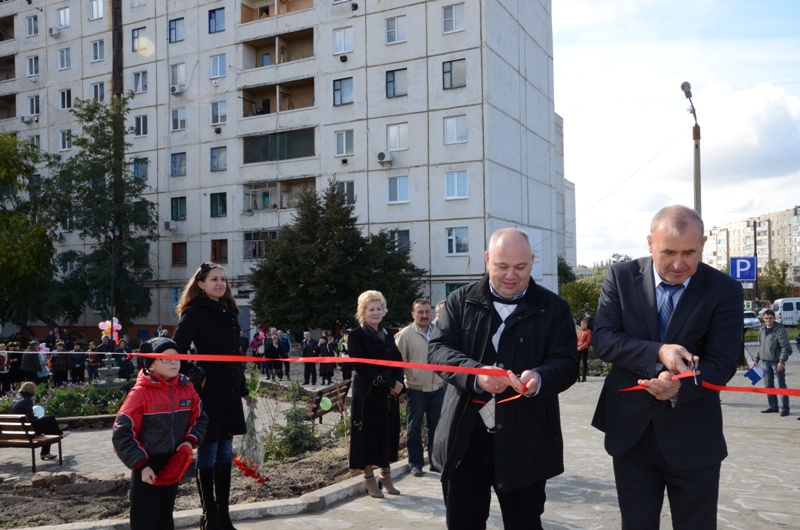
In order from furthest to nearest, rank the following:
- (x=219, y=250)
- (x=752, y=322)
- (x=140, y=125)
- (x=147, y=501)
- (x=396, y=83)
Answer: (x=752, y=322) → (x=140, y=125) → (x=219, y=250) → (x=396, y=83) → (x=147, y=501)

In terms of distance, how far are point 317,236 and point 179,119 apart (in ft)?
45.3

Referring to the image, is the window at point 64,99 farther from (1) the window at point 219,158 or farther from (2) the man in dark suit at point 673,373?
(2) the man in dark suit at point 673,373

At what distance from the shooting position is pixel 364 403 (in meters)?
6.99

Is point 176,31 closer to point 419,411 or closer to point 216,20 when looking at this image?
point 216,20

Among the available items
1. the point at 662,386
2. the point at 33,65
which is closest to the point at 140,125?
the point at 33,65

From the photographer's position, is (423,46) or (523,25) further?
(523,25)

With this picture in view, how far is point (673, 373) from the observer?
139 inches

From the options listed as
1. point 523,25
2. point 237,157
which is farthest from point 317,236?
point 523,25

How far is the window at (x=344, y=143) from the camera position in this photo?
3706 cm

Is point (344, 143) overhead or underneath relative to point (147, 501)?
overhead

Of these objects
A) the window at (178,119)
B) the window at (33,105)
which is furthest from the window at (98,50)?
the window at (178,119)

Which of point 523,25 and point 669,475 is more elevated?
point 523,25

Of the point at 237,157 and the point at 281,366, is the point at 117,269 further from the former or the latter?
the point at 281,366

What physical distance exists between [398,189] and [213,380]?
3085cm
